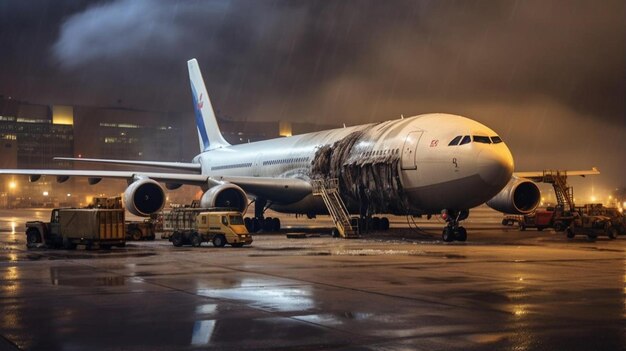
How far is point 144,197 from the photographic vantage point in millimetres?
33719

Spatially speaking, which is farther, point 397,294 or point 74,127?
point 74,127

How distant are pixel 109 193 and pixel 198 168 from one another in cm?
9751

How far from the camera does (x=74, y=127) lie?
151125 mm

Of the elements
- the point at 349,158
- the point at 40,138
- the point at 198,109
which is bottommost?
the point at 349,158

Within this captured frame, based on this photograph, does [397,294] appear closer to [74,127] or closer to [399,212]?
[399,212]

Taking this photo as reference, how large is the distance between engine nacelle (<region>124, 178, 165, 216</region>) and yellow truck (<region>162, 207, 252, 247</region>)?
4782 millimetres

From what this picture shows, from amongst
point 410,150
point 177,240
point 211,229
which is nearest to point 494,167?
point 410,150

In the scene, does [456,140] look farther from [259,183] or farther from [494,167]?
[259,183]

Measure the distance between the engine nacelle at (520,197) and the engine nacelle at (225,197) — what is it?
11.7 m

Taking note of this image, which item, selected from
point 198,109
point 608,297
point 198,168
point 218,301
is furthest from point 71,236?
point 198,109

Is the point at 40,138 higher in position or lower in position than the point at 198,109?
higher

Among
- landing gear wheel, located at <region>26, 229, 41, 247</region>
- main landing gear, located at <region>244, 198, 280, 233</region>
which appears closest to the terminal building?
main landing gear, located at <region>244, 198, 280, 233</region>

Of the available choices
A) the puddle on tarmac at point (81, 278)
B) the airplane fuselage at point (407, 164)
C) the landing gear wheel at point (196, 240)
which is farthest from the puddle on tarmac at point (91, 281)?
the airplane fuselage at point (407, 164)

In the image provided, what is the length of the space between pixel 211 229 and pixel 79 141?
12928 cm
